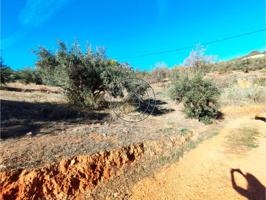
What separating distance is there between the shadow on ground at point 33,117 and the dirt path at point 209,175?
11.6 ft

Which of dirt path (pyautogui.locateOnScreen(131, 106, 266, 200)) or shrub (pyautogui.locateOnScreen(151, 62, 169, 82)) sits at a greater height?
shrub (pyautogui.locateOnScreen(151, 62, 169, 82))

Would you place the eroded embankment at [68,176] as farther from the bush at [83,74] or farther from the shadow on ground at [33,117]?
the bush at [83,74]

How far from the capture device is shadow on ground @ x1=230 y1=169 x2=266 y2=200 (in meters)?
3.89

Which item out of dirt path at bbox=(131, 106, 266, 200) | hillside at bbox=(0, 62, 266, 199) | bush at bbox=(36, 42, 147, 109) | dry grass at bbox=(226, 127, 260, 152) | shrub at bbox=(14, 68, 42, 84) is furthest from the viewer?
shrub at bbox=(14, 68, 42, 84)

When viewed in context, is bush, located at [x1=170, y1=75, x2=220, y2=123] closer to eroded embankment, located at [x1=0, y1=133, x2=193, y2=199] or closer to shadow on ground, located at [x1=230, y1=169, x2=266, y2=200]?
shadow on ground, located at [x1=230, y1=169, x2=266, y2=200]

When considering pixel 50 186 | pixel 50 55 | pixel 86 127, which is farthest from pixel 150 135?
pixel 50 55

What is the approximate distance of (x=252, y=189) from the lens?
4.11 m

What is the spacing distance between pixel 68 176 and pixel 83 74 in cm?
590

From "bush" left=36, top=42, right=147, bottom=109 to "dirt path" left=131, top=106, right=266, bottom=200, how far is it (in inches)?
185

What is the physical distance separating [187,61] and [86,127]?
997 inches

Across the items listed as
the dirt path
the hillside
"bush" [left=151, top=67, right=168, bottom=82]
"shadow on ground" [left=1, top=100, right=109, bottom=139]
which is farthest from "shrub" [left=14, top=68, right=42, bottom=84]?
the dirt path

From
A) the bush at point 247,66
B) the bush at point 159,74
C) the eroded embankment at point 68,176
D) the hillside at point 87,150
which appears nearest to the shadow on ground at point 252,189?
the hillside at point 87,150

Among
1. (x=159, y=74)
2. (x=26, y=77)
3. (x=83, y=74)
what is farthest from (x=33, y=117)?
(x=159, y=74)

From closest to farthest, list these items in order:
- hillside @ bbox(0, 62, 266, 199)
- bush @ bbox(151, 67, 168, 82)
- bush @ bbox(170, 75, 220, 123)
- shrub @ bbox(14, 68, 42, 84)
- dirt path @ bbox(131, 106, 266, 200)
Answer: hillside @ bbox(0, 62, 266, 199), dirt path @ bbox(131, 106, 266, 200), bush @ bbox(170, 75, 220, 123), shrub @ bbox(14, 68, 42, 84), bush @ bbox(151, 67, 168, 82)
